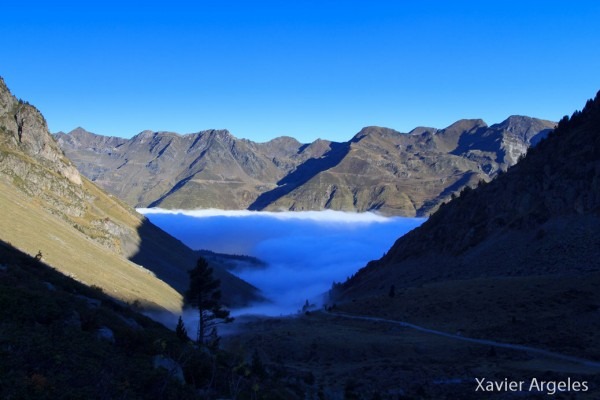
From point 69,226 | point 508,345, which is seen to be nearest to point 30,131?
point 69,226

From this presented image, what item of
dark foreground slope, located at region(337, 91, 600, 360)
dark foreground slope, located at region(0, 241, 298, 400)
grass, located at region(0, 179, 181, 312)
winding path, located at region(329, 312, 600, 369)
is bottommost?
dark foreground slope, located at region(0, 241, 298, 400)

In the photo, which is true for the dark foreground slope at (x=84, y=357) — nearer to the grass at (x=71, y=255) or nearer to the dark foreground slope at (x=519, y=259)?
the dark foreground slope at (x=519, y=259)

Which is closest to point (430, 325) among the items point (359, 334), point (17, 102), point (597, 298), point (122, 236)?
point (359, 334)

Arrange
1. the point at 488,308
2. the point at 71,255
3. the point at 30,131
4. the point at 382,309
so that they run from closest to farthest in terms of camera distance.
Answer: the point at 488,308
the point at 71,255
the point at 382,309
the point at 30,131

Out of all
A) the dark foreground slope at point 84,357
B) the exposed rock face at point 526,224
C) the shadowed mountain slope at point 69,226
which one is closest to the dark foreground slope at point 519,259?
the exposed rock face at point 526,224

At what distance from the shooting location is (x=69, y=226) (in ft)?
333

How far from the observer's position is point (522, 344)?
44719 mm

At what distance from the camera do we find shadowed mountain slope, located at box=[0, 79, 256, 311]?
68125 mm

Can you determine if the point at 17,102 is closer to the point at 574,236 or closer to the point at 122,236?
the point at 122,236

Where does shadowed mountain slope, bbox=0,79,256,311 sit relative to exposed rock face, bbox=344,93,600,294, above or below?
below

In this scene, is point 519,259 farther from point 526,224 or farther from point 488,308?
point 488,308

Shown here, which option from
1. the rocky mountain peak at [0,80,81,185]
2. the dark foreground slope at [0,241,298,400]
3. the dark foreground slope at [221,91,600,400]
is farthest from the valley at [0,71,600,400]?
the rocky mountain peak at [0,80,81,185]

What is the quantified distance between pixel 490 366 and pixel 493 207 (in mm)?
90894

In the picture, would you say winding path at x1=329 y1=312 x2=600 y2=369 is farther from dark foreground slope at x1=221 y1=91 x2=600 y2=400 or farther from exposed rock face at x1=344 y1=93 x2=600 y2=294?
exposed rock face at x1=344 y1=93 x2=600 y2=294
